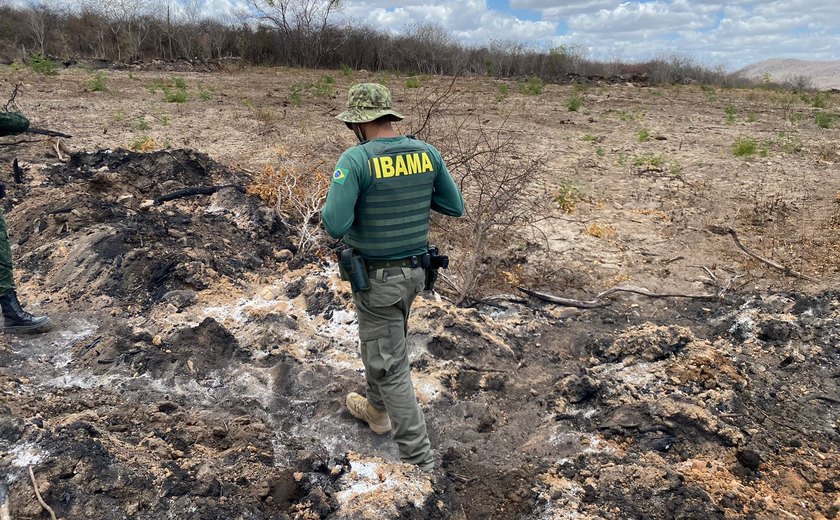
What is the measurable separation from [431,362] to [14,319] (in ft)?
8.28

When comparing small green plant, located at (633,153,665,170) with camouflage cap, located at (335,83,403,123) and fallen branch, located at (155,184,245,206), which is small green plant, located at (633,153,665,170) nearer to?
fallen branch, located at (155,184,245,206)

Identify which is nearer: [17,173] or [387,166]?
[387,166]

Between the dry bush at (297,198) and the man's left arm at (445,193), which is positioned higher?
the man's left arm at (445,193)

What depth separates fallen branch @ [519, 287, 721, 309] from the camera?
13.0ft

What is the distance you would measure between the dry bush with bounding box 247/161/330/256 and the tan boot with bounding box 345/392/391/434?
1.97 m

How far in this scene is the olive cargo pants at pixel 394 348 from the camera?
7.66 feet

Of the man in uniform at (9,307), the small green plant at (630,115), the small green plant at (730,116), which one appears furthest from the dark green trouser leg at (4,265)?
the small green plant at (730,116)

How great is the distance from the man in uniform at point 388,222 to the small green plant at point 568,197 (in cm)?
374

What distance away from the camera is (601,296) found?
407cm

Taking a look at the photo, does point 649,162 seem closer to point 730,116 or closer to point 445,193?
point 730,116

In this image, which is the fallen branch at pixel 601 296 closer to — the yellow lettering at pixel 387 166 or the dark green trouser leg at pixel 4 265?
the yellow lettering at pixel 387 166

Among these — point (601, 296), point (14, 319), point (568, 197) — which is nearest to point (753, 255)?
point (601, 296)

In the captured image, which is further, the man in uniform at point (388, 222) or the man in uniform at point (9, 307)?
the man in uniform at point (9, 307)

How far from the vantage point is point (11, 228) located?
4777 mm
